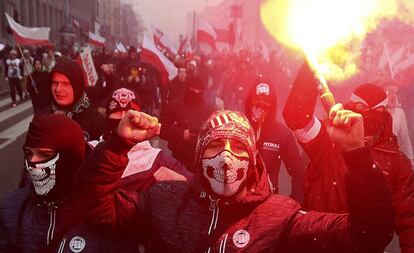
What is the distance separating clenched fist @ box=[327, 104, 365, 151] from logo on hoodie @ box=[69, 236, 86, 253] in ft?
4.22

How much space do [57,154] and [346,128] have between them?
145 centimetres

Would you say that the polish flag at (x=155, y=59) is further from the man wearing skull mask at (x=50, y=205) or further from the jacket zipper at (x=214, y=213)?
the jacket zipper at (x=214, y=213)

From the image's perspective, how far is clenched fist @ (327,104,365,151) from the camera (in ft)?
6.82

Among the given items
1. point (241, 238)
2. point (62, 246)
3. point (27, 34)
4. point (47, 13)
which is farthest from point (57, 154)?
point (47, 13)

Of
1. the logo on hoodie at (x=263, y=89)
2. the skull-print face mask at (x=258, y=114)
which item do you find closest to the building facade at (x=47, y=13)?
the logo on hoodie at (x=263, y=89)

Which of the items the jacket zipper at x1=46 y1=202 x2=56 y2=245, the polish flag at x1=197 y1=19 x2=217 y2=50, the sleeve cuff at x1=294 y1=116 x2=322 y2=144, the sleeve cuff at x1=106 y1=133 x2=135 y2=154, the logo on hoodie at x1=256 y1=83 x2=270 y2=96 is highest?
the polish flag at x1=197 y1=19 x2=217 y2=50

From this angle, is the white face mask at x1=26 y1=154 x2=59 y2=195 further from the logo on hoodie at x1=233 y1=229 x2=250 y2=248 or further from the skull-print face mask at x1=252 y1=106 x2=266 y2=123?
the skull-print face mask at x1=252 y1=106 x2=266 y2=123

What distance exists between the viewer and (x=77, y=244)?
250 centimetres

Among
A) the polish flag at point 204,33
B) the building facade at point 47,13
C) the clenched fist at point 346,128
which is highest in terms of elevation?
the building facade at point 47,13

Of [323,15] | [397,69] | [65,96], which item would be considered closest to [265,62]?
[397,69]

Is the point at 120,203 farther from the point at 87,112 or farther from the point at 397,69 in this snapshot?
the point at 397,69

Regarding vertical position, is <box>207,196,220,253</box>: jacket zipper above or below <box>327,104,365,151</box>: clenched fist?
below

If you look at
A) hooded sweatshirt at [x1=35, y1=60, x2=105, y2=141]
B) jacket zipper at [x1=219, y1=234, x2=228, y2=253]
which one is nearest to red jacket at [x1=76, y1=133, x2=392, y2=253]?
jacket zipper at [x1=219, y1=234, x2=228, y2=253]

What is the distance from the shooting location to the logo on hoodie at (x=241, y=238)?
7.73 ft
